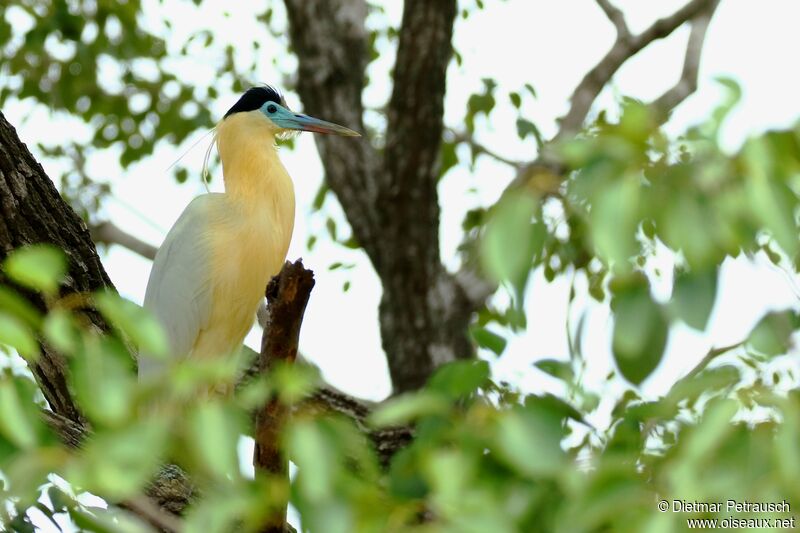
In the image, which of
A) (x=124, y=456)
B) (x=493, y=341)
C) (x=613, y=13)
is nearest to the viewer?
(x=124, y=456)

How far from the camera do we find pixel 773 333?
114 cm

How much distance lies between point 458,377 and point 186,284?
8.19 feet

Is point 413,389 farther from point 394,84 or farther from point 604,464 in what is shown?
point 604,464

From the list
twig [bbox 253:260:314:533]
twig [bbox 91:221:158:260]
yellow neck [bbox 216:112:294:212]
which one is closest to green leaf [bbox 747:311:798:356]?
twig [bbox 253:260:314:533]

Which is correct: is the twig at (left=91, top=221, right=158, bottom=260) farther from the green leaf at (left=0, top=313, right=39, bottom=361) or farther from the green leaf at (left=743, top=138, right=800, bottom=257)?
the green leaf at (left=743, top=138, right=800, bottom=257)

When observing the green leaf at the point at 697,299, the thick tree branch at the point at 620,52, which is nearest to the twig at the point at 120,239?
the thick tree branch at the point at 620,52

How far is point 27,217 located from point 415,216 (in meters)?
2.35

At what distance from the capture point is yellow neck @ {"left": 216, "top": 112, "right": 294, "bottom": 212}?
3941 mm

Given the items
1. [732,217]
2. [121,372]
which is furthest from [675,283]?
[121,372]

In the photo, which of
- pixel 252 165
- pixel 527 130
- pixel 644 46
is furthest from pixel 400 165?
pixel 644 46

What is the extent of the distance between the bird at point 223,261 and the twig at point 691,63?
1863 millimetres

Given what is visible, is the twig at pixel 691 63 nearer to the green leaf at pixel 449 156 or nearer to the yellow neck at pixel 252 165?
the green leaf at pixel 449 156

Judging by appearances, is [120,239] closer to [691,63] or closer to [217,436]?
[691,63]

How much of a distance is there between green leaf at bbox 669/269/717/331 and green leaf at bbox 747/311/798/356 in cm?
7
